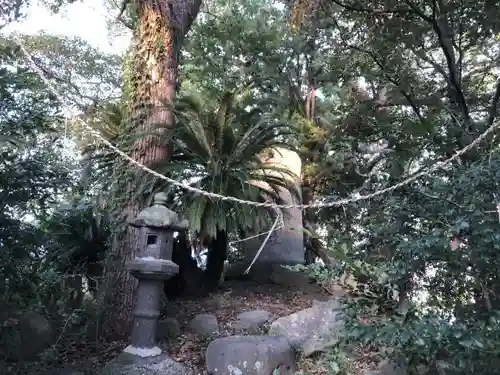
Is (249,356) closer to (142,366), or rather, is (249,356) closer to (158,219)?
(142,366)

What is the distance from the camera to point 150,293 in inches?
117

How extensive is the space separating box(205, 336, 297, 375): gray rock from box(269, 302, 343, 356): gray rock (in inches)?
5.9

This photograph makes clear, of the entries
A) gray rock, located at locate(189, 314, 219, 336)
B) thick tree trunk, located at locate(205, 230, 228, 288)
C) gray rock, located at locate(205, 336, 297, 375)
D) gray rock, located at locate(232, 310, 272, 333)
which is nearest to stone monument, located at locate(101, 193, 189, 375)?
gray rock, located at locate(205, 336, 297, 375)

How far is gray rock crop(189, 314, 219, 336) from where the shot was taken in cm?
339

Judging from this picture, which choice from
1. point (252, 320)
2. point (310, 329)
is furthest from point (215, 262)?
point (310, 329)

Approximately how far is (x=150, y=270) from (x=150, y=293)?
176 millimetres

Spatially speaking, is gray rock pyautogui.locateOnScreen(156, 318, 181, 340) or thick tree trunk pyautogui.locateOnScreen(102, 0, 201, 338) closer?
gray rock pyautogui.locateOnScreen(156, 318, 181, 340)

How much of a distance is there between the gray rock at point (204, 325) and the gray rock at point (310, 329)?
423 mm

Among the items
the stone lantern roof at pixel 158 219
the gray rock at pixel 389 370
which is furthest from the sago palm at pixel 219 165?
the gray rock at pixel 389 370

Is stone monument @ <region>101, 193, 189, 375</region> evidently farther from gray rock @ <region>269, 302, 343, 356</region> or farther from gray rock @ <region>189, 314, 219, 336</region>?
gray rock @ <region>269, 302, 343, 356</region>

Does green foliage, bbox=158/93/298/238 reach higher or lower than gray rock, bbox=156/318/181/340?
higher

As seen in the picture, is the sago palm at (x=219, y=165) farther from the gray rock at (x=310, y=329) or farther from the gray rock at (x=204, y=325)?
the gray rock at (x=310, y=329)

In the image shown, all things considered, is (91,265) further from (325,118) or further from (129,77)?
(325,118)

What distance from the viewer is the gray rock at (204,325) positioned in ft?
11.1
